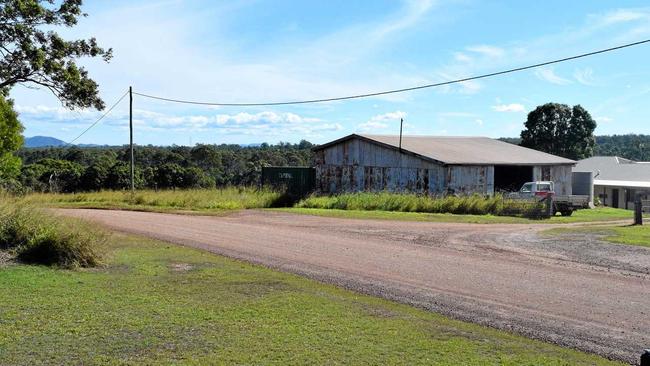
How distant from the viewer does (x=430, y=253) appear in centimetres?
1469

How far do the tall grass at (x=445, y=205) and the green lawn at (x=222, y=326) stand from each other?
18.8m

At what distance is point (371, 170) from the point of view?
37781 mm

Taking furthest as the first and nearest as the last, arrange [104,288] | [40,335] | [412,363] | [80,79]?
[80,79] < [104,288] < [40,335] < [412,363]

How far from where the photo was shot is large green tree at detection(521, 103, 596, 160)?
76.4 m

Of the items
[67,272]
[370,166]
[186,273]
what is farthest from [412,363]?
[370,166]

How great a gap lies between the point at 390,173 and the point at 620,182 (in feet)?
96.9

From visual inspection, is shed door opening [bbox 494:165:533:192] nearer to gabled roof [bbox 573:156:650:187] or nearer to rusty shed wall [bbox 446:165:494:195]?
rusty shed wall [bbox 446:165:494:195]

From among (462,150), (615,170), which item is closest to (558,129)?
(615,170)

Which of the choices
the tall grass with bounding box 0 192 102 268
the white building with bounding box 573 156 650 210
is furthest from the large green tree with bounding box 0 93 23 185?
the white building with bounding box 573 156 650 210

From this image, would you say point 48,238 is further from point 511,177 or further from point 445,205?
point 511,177

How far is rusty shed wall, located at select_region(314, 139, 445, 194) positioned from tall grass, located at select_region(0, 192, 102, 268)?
24.4 meters

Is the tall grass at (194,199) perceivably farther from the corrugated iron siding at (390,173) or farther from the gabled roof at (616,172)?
the gabled roof at (616,172)

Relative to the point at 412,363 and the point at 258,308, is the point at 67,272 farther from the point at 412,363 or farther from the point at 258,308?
the point at 412,363

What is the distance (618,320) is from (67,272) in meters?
8.65
